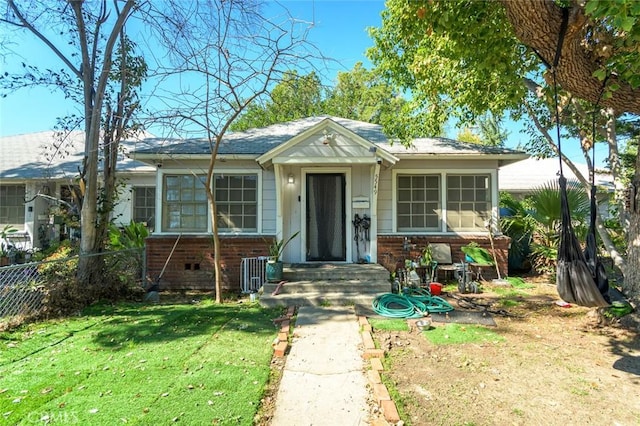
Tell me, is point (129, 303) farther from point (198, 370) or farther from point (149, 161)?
point (198, 370)

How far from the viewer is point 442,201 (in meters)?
8.62

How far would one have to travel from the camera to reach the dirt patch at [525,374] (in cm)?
301

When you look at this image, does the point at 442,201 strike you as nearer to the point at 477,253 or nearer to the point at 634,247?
the point at 477,253

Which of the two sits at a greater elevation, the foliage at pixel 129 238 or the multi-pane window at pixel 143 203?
the multi-pane window at pixel 143 203

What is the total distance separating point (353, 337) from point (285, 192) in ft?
14.3

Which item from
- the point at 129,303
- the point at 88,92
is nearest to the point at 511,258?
the point at 129,303

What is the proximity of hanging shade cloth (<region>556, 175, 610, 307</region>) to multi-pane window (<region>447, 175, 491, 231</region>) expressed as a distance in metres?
4.63

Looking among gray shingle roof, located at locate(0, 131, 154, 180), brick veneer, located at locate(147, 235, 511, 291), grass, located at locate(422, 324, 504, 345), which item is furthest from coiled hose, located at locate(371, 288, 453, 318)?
gray shingle roof, located at locate(0, 131, 154, 180)

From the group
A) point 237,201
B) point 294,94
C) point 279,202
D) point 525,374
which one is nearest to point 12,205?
point 237,201

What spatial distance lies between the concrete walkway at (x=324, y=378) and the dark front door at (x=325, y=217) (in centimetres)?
303

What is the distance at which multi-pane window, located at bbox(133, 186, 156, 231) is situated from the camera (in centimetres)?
1233

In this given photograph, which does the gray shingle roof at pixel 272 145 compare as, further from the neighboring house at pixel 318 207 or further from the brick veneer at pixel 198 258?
the brick veneer at pixel 198 258

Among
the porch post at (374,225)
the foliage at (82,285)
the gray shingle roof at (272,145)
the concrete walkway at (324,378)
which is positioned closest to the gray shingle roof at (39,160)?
the gray shingle roof at (272,145)

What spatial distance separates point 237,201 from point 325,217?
220 centimetres
